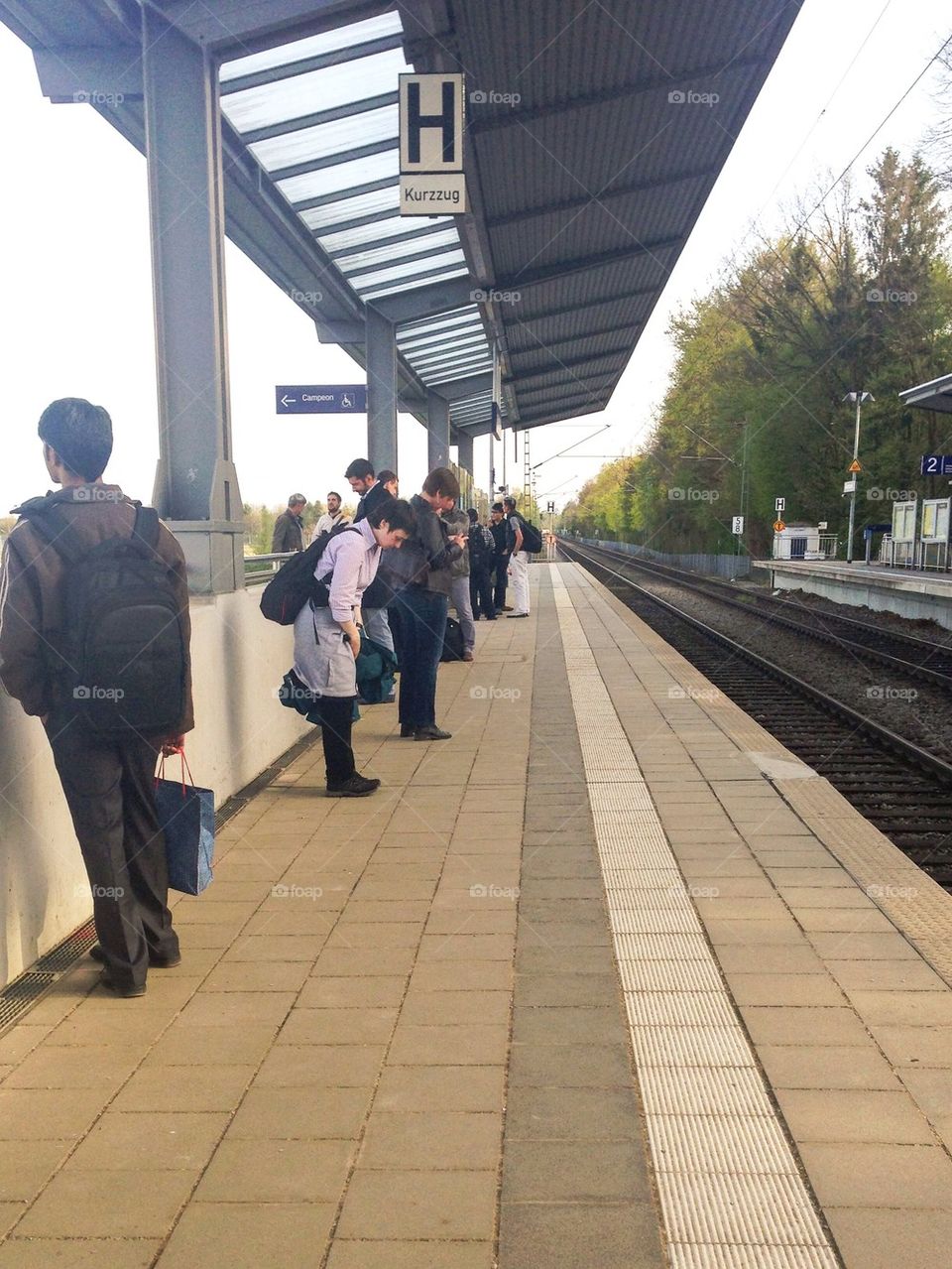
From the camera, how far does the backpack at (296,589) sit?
599cm

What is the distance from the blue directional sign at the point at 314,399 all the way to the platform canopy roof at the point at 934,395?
11.5 m

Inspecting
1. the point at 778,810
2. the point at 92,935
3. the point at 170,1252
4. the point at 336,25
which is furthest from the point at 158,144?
the point at 170,1252

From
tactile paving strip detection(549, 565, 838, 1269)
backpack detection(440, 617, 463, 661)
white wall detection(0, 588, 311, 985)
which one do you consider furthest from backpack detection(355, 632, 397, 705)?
backpack detection(440, 617, 463, 661)

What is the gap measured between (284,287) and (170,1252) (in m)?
12.8

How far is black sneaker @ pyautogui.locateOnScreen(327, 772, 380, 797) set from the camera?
6.37 m

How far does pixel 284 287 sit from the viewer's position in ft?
Result: 45.1

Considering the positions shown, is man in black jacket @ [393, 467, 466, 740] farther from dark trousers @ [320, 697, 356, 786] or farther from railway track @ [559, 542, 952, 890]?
railway track @ [559, 542, 952, 890]

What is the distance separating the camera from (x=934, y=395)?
21.4 metres

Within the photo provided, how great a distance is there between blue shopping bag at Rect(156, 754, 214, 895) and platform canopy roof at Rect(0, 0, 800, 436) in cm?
449

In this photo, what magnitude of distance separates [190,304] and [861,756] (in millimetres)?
5613

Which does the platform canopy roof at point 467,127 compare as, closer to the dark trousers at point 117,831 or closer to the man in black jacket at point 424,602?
the man in black jacket at point 424,602

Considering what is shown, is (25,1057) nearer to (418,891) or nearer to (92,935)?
(92,935)

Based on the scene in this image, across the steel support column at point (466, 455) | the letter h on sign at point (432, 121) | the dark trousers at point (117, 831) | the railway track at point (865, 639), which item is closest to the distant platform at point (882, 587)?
the railway track at point (865, 639)

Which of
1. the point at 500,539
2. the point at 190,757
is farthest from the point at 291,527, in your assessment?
the point at 190,757
